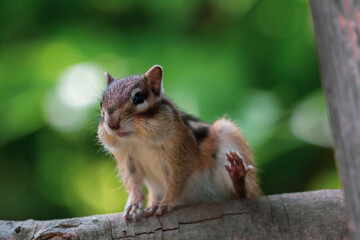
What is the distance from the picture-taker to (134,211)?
2117 millimetres

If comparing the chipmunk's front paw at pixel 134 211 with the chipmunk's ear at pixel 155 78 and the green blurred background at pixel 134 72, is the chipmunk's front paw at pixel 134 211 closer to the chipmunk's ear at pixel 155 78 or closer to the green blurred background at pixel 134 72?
the chipmunk's ear at pixel 155 78

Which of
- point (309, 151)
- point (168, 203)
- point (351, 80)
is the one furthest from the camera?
point (309, 151)

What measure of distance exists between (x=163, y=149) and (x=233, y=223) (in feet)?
1.60

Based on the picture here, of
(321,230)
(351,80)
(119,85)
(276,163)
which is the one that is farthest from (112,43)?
(351,80)

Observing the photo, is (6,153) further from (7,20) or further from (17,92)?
(7,20)

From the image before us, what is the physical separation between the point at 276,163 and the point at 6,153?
201cm

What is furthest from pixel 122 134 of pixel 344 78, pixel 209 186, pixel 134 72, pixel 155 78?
pixel 134 72

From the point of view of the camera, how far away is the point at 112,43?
3951 millimetres

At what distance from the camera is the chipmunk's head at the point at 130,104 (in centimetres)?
205

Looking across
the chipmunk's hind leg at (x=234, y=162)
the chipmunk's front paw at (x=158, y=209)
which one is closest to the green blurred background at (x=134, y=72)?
the chipmunk's hind leg at (x=234, y=162)

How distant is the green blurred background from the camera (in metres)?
3.53

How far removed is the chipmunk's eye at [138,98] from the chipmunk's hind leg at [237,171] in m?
0.45

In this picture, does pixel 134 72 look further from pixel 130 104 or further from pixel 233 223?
pixel 233 223

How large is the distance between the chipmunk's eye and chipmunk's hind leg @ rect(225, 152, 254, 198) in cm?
45
